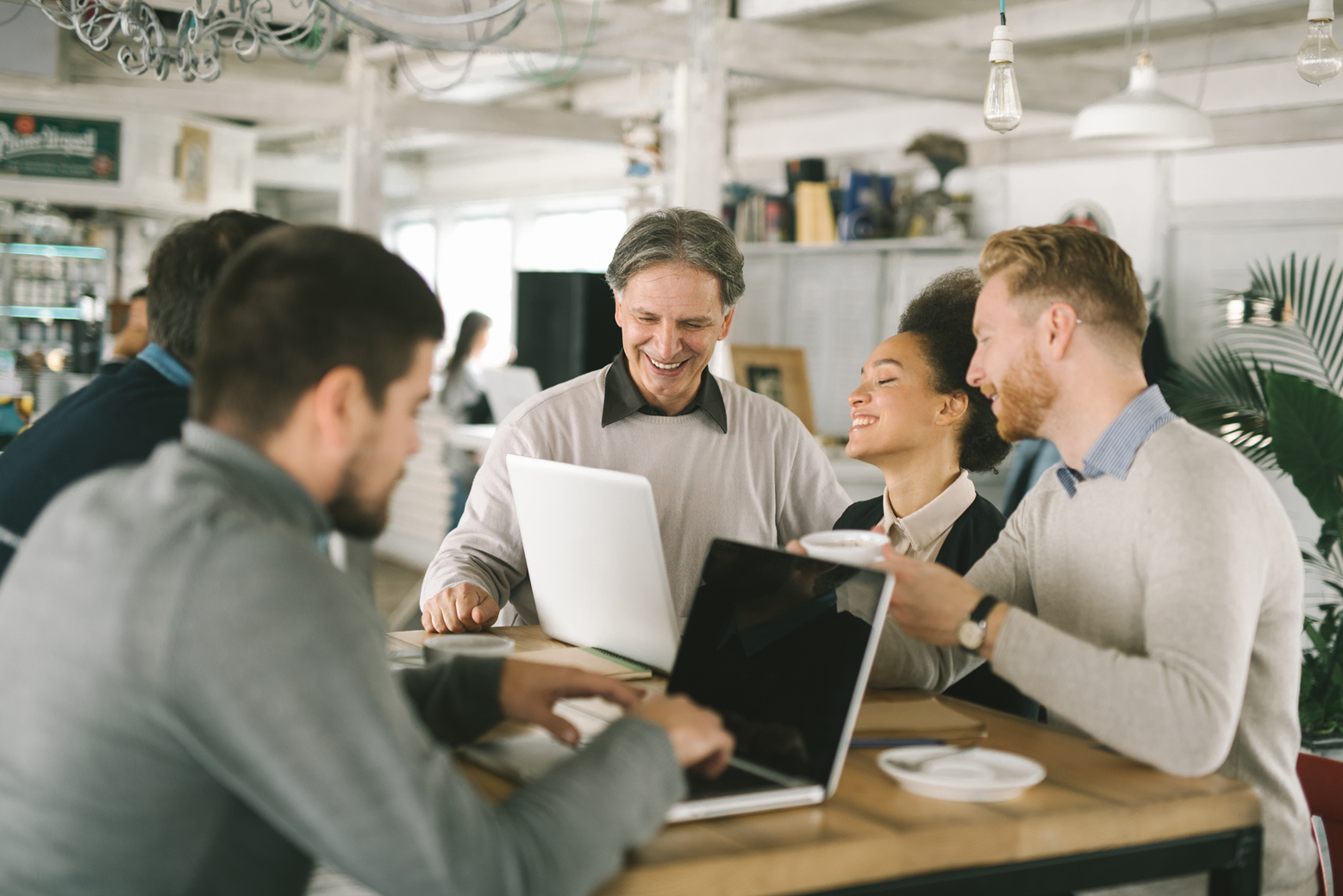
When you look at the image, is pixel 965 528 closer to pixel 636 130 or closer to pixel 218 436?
pixel 218 436

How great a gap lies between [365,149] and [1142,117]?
4031 millimetres

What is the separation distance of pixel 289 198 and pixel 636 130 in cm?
924

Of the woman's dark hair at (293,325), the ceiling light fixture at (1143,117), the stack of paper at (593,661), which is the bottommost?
the stack of paper at (593,661)

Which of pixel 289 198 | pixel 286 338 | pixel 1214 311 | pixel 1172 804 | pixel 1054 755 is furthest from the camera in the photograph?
pixel 289 198

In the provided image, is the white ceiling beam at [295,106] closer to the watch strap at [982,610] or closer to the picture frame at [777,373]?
the picture frame at [777,373]

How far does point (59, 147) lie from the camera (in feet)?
27.2

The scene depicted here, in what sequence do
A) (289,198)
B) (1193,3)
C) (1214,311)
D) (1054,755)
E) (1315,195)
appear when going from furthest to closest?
1. (289,198)
2. (1214,311)
3. (1315,195)
4. (1193,3)
5. (1054,755)

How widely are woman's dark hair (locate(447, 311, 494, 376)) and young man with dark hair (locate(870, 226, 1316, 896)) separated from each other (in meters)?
5.62

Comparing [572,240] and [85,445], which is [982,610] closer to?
[85,445]

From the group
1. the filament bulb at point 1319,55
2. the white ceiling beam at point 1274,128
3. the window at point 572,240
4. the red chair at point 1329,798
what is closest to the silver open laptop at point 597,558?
the red chair at point 1329,798

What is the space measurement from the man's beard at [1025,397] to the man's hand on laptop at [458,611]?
869 millimetres

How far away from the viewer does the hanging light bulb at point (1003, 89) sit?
93.5 inches

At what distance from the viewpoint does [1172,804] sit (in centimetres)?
129

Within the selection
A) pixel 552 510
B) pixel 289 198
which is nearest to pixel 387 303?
pixel 552 510
